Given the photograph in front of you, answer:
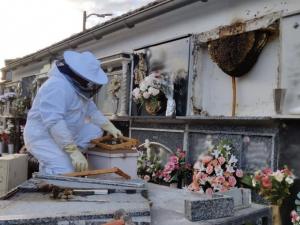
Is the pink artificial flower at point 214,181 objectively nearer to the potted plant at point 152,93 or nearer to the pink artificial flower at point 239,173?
the pink artificial flower at point 239,173

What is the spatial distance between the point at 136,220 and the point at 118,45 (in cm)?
749

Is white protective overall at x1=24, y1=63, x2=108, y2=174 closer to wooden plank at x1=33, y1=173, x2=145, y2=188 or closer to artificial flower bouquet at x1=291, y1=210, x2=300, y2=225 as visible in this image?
wooden plank at x1=33, y1=173, x2=145, y2=188

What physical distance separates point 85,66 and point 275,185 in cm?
259

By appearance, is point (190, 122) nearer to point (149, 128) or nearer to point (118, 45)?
point (149, 128)

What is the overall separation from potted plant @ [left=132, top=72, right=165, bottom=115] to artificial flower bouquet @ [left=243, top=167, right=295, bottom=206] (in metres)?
2.81

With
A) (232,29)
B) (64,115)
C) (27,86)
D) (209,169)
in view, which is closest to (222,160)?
(209,169)

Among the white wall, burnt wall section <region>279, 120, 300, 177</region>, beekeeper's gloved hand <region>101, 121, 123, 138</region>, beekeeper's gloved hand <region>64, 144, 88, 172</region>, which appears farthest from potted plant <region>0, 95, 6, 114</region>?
beekeeper's gloved hand <region>64, 144, 88, 172</region>

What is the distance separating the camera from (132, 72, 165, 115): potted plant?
24.1 ft

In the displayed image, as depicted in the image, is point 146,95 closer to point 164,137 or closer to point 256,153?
point 164,137

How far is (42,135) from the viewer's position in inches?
150

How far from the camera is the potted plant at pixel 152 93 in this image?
7332mm

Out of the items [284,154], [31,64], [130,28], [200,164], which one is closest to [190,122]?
[200,164]

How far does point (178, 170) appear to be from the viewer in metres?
6.82

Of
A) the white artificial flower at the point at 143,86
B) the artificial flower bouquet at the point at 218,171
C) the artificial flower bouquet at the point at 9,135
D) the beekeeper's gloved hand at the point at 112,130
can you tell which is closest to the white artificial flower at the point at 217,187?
the artificial flower bouquet at the point at 218,171
